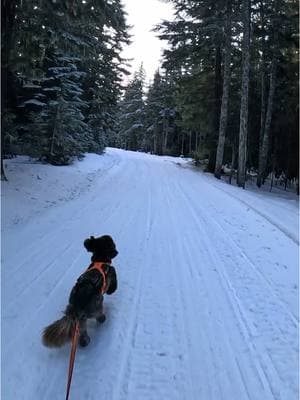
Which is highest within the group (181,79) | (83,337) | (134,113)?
(134,113)

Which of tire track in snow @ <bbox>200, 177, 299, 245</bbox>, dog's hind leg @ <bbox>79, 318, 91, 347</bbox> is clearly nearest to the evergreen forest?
tire track in snow @ <bbox>200, 177, 299, 245</bbox>

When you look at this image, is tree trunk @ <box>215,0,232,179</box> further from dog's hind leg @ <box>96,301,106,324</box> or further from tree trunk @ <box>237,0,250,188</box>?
dog's hind leg @ <box>96,301,106,324</box>

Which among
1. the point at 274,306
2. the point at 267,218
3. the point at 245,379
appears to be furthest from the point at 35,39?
the point at 245,379

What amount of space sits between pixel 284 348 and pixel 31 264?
13.2ft

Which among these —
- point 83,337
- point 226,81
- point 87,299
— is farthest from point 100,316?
point 226,81

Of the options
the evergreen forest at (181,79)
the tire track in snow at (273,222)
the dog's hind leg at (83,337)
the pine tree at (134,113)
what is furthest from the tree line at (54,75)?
the pine tree at (134,113)

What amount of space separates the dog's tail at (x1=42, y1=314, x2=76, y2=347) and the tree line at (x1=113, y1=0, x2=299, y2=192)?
1749 centimetres

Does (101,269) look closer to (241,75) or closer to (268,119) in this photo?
(268,119)

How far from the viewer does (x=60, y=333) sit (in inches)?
154

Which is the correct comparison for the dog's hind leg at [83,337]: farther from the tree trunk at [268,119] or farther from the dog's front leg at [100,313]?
the tree trunk at [268,119]

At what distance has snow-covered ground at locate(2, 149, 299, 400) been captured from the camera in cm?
379

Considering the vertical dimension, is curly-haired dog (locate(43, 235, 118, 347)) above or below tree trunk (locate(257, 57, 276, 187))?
below

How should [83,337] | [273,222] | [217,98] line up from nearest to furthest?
[83,337] → [273,222] → [217,98]

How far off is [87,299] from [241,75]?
24407 millimetres
